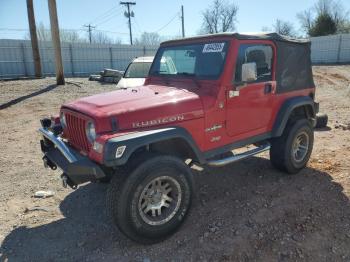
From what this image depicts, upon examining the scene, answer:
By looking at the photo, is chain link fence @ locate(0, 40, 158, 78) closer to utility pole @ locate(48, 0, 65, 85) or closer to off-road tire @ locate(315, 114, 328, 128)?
utility pole @ locate(48, 0, 65, 85)

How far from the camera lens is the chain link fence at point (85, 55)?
2150 centimetres

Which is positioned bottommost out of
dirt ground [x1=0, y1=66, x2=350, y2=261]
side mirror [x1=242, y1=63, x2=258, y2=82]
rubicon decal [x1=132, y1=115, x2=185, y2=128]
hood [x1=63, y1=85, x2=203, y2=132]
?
dirt ground [x1=0, y1=66, x2=350, y2=261]

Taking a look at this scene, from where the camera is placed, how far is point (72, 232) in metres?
3.76

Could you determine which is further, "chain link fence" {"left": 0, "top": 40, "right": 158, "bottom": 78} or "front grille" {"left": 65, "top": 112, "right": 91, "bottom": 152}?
"chain link fence" {"left": 0, "top": 40, "right": 158, "bottom": 78}

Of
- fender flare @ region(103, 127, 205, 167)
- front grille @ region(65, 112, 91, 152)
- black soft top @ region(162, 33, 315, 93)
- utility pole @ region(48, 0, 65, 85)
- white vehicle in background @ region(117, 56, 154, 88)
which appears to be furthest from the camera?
utility pole @ region(48, 0, 65, 85)

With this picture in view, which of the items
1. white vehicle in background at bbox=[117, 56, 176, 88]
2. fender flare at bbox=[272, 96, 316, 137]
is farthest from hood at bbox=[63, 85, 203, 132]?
white vehicle in background at bbox=[117, 56, 176, 88]

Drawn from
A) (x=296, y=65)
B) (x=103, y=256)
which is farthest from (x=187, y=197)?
(x=296, y=65)

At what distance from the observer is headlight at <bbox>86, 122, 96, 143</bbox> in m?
3.35

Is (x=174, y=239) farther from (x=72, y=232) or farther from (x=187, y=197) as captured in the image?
(x=72, y=232)

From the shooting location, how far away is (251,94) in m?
4.27

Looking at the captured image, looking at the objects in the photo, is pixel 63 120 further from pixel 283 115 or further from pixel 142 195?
pixel 283 115

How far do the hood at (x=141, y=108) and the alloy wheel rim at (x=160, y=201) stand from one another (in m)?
0.64

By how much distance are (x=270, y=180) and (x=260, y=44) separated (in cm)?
201

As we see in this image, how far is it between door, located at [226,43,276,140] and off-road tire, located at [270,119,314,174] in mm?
455
